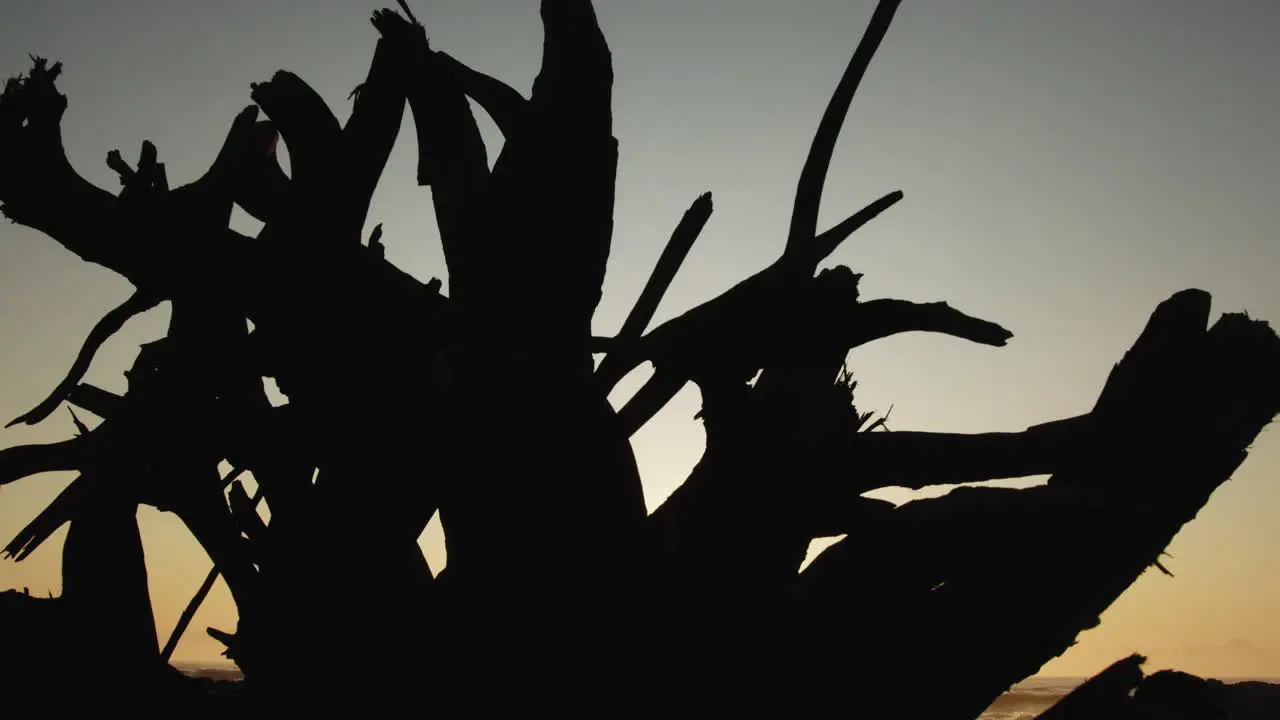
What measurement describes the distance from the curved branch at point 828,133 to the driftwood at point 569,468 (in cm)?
2

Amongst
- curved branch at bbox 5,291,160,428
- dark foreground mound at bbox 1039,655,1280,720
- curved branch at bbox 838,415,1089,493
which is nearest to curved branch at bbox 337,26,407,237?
curved branch at bbox 5,291,160,428

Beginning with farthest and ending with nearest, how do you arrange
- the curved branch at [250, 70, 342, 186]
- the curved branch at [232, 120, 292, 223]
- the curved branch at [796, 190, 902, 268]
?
the curved branch at [232, 120, 292, 223] < the curved branch at [250, 70, 342, 186] < the curved branch at [796, 190, 902, 268]

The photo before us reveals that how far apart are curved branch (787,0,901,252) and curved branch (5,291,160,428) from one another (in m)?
2.80

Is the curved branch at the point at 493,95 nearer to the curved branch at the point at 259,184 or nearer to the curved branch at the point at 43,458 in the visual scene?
the curved branch at the point at 259,184

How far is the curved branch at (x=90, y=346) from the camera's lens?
12.6 ft

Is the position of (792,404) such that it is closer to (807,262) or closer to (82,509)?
(807,262)

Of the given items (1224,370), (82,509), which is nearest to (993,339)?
(1224,370)

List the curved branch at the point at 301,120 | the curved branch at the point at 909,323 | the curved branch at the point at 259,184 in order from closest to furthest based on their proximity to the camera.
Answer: the curved branch at the point at 909,323
the curved branch at the point at 301,120
the curved branch at the point at 259,184

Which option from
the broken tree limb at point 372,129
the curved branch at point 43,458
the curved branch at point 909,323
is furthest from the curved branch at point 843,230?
the curved branch at point 43,458

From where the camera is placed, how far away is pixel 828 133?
3566 millimetres

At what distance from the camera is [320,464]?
3102 mm

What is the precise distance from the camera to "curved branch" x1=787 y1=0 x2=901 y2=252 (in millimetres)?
3539

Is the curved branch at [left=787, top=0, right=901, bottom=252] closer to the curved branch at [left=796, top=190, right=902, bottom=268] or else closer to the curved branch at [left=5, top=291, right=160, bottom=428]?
the curved branch at [left=796, top=190, right=902, bottom=268]

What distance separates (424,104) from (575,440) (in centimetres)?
185
